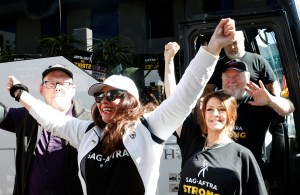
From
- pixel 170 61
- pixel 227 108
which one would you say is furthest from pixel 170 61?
pixel 227 108

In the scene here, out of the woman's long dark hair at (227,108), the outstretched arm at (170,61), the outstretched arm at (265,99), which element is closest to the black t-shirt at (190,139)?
the woman's long dark hair at (227,108)

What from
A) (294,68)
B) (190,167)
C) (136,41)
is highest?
(136,41)

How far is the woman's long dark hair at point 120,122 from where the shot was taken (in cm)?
180

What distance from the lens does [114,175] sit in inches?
69.3

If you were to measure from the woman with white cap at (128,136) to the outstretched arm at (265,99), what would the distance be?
0.73 m

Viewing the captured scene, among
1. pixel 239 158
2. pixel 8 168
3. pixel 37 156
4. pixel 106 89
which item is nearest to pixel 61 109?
pixel 37 156

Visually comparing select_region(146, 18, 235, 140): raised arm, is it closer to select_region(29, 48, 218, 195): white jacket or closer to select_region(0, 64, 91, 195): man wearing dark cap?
select_region(29, 48, 218, 195): white jacket

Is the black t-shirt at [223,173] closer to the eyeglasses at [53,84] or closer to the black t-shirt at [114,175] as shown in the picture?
the black t-shirt at [114,175]

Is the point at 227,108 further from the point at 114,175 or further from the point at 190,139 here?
the point at 114,175

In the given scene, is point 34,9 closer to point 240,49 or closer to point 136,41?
point 136,41

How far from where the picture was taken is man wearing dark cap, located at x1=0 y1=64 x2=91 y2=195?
2.44m

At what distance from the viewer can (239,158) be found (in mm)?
1941

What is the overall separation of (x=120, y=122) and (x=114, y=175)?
0.26 metres

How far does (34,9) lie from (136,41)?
3.71 ft
